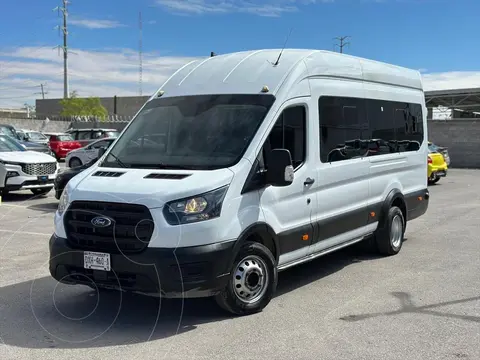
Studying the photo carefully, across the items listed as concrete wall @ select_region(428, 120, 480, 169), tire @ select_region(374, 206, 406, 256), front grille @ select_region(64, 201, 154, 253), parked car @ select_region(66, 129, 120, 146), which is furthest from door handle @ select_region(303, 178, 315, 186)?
concrete wall @ select_region(428, 120, 480, 169)

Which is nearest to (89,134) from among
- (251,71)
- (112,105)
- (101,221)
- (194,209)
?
(251,71)

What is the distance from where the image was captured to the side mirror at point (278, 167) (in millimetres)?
5398

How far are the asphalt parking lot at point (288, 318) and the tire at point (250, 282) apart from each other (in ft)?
0.45

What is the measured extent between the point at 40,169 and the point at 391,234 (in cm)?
1028

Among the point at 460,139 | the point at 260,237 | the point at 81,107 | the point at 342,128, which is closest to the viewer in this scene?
the point at 260,237

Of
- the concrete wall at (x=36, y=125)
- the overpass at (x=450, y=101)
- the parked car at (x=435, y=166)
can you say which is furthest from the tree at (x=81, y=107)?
the parked car at (x=435, y=166)

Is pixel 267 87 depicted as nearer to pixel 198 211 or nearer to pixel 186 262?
pixel 198 211

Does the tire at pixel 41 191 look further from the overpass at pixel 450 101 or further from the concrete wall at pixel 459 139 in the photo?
the overpass at pixel 450 101

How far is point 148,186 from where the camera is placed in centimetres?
506

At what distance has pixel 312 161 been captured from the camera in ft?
20.8

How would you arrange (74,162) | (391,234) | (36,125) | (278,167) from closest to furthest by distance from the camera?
(278,167) < (391,234) < (74,162) < (36,125)

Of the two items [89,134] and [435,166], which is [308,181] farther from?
[89,134]

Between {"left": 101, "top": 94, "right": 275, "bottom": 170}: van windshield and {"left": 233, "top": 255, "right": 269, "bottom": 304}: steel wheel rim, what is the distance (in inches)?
38.7

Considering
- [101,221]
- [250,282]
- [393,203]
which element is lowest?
[250,282]
